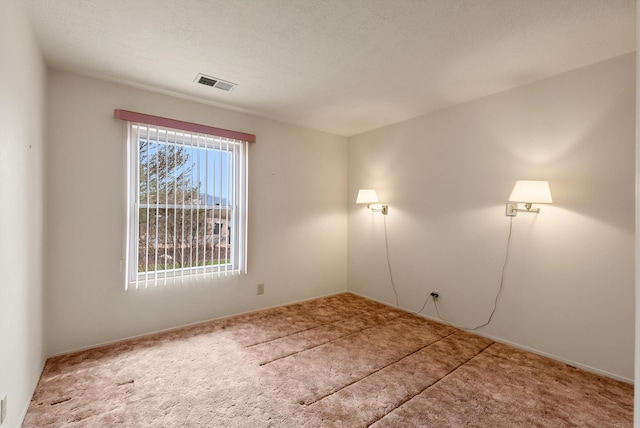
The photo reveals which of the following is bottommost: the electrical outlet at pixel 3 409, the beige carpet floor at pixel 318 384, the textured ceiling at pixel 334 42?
the beige carpet floor at pixel 318 384

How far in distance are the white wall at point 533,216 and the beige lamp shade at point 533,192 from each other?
0.20m

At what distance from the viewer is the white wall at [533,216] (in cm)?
218

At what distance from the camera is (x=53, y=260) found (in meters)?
2.40

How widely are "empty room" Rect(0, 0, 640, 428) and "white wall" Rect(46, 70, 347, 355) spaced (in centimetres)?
2

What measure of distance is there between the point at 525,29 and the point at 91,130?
3.42m

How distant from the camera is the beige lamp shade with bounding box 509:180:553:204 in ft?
7.65

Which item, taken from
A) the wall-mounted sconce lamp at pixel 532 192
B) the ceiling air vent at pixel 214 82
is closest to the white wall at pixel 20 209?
the ceiling air vent at pixel 214 82

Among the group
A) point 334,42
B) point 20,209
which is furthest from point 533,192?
point 20,209

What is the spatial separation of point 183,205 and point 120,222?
1.81ft

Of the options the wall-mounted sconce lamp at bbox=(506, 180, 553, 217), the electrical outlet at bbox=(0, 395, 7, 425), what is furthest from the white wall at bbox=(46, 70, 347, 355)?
the wall-mounted sconce lamp at bbox=(506, 180, 553, 217)

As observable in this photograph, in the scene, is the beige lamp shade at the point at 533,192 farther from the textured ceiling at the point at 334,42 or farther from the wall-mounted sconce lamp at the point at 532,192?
the textured ceiling at the point at 334,42

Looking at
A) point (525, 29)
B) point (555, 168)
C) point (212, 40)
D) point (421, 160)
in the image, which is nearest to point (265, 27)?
point (212, 40)

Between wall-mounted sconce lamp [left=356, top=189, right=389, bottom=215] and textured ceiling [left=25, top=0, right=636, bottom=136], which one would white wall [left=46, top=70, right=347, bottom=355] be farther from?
wall-mounted sconce lamp [left=356, top=189, right=389, bottom=215]

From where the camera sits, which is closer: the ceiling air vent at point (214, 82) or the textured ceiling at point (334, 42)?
the textured ceiling at point (334, 42)
